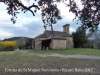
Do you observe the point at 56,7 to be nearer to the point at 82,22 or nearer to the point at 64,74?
the point at 82,22

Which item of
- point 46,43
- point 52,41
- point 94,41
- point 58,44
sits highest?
point 94,41

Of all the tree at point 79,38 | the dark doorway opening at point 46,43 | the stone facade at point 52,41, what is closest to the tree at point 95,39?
the tree at point 79,38

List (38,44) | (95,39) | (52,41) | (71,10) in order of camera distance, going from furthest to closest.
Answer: (95,39)
(38,44)
(52,41)
(71,10)

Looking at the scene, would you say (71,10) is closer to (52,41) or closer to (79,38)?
(52,41)

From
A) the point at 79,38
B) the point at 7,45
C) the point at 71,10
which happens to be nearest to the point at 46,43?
the point at 7,45

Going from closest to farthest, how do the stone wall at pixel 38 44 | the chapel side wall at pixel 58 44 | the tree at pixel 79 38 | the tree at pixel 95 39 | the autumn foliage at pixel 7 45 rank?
1. the autumn foliage at pixel 7 45
2. the chapel side wall at pixel 58 44
3. the stone wall at pixel 38 44
4. the tree at pixel 79 38
5. the tree at pixel 95 39

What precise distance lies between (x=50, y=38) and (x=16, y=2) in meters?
36.3

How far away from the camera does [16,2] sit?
917 cm

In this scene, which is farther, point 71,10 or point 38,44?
point 38,44

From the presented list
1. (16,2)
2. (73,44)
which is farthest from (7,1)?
(73,44)

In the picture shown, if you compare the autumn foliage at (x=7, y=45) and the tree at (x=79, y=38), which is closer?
the autumn foliage at (x=7, y=45)

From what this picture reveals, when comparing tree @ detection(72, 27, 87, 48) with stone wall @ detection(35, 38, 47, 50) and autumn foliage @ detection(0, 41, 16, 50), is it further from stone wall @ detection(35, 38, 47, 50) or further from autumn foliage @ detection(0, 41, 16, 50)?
autumn foliage @ detection(0, 41, 16, 50)

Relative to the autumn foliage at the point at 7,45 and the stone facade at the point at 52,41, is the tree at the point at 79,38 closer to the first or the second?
the stone facade at the point at 52,41

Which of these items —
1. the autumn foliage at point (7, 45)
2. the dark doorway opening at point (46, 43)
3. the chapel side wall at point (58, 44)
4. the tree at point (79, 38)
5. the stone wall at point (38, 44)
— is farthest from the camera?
the tree at point (79, 38)
